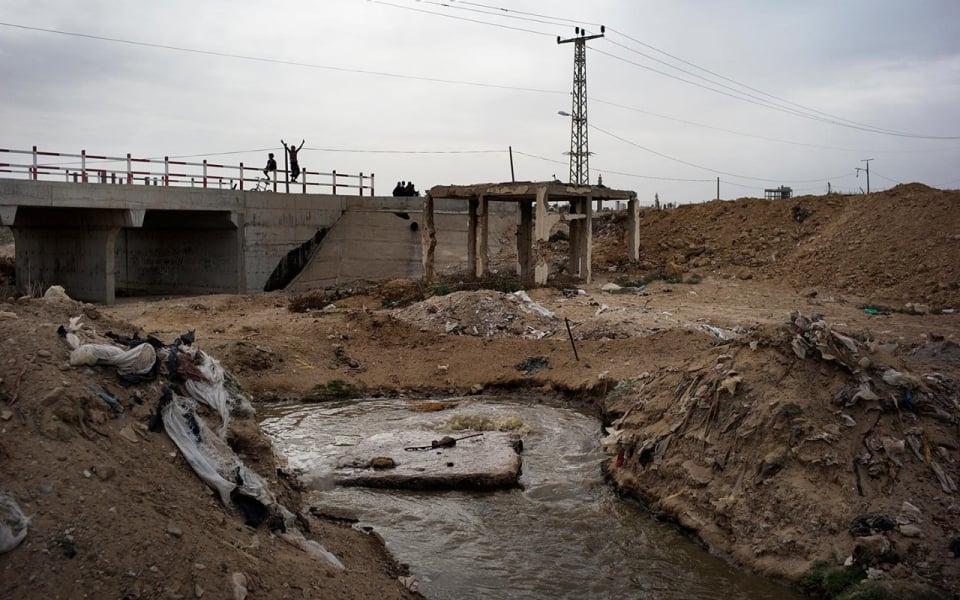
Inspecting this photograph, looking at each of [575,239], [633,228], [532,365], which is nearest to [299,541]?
[532,365]

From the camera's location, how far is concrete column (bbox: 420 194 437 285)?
22984 millimetres

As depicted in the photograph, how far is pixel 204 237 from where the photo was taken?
2348cm

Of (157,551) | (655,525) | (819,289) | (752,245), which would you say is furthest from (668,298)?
(157,551)

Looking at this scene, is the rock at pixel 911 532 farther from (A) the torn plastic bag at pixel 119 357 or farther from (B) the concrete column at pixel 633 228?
(B) the concrete column at pixel 633 228

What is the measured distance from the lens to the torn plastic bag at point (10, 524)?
14.0ft

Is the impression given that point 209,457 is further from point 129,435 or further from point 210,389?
point 210,389

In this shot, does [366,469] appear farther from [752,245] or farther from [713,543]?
[752,245]

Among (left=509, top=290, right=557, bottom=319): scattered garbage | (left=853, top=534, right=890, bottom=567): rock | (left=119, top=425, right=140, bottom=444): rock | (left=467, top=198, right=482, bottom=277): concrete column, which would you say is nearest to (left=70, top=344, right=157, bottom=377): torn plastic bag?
(left=119, top=425, right=140, bottom=444): rock

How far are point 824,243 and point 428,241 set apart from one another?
12240 millimetres

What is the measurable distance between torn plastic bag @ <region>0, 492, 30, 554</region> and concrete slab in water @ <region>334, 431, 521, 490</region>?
4.90 metres

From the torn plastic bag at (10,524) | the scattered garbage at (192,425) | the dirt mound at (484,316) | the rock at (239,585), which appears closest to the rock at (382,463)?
the scattered garbage at (192,425)

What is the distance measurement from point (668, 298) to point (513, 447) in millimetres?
11762

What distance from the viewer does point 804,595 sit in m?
6.68

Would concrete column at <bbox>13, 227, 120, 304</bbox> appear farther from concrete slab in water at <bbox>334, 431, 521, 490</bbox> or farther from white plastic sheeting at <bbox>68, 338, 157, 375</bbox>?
white plastic sheeting at <bbox>68, 338, 157, 375</bbox>
